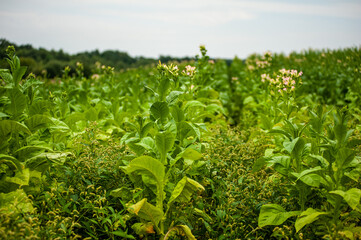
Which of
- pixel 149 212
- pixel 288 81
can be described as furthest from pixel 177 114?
pixel 288 81

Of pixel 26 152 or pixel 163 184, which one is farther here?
pixel 26 152

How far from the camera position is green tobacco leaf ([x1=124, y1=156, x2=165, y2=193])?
7.42ft

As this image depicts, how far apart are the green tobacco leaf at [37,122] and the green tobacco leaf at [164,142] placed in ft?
3.37

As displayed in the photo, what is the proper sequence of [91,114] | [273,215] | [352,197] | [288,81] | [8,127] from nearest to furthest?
[352,197], [8,127], [273,215], [288,81], [91,114]

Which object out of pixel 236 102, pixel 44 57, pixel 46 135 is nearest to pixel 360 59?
pixel 236 102

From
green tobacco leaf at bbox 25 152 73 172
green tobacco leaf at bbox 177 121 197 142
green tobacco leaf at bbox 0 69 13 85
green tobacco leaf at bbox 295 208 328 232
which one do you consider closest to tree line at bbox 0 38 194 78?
green tobacco leaf at bbox 0 69 13 85

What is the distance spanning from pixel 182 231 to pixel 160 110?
108 cm

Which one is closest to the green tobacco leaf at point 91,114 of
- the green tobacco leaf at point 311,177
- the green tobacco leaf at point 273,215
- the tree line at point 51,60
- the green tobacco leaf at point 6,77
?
the tree line at point 51,60

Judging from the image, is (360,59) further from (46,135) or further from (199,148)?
(46,135)

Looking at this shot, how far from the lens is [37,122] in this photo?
2629 millimetres

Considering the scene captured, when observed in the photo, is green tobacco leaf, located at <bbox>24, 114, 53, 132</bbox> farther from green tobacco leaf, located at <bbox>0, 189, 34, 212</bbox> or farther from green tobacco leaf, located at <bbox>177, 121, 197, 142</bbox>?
green tobacco leaf, located at <bbox>177, 121, 197, 142</bbox>

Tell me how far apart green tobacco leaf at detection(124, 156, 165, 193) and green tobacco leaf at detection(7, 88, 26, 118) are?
1.13m

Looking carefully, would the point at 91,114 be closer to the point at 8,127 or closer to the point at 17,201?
the point at 8,127

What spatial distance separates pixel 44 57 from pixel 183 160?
8.96 m
